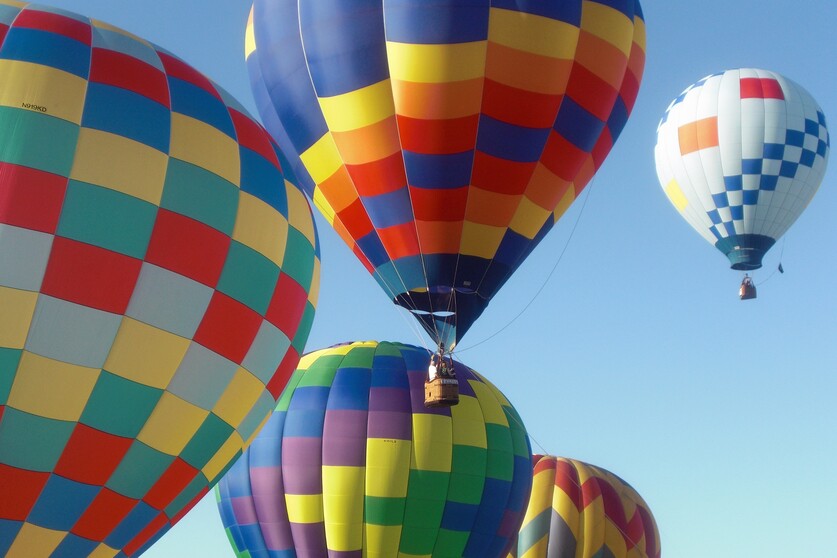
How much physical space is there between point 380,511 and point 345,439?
738 millimetres

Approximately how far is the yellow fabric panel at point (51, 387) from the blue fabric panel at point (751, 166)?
1192cm

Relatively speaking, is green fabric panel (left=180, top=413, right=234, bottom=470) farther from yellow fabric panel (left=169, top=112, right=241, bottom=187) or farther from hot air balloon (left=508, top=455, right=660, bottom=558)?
hot air balloon (left=508, top=455, right=660, bottom=558)

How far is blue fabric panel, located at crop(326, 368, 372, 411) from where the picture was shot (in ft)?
43.2

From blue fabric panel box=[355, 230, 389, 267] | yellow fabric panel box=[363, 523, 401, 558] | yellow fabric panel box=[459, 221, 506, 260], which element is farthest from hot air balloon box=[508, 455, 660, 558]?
yellow fabric panel box=[459, 221, 506, 260]

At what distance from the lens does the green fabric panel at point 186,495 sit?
8430mm

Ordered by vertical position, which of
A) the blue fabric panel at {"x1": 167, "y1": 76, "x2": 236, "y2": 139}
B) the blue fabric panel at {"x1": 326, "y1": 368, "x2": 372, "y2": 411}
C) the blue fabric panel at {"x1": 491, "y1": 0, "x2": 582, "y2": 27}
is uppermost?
the blue fabric panel at {"x1": 491, "y1": 0, "x2": 582, "y2": 27}

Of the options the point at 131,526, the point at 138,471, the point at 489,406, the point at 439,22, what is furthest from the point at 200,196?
the point at 489,406

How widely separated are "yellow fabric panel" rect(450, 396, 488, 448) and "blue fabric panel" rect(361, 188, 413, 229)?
2630mm

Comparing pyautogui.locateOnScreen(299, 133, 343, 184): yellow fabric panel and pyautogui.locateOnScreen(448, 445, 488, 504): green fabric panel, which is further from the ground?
pyautogui.locateOnScreen(299, 133, 343, 184): yellow fabric panel

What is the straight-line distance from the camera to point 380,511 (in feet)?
42.2

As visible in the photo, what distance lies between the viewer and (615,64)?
11.6m

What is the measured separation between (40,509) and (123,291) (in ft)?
4.16

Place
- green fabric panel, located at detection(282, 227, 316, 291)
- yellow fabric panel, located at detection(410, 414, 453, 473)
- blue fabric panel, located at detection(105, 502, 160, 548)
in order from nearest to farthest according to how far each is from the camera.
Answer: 1. blue fabric panel, located at detection(105, 502, 160, 548)
2. green fabric panel, located at detection(282, 227, 316, 291)
3. yellow fabric panel, located at detection(410, 414, 453, 473)

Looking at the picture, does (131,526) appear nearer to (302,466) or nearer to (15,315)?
(15,315)
